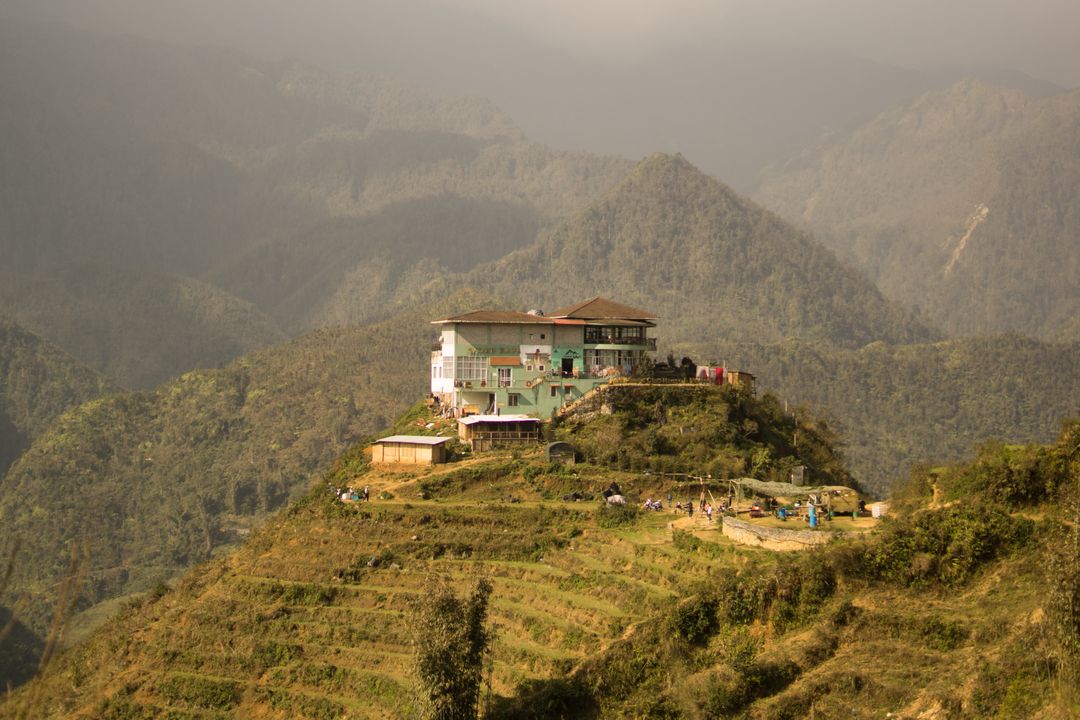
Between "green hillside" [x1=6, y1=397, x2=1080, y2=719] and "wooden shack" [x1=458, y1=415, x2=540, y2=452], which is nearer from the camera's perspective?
"green hillside" [x1=6, y1=397, x2=1080, y2=719]

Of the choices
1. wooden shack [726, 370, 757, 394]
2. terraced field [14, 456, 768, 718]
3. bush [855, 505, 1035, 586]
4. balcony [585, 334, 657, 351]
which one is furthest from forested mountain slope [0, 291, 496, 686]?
bush [855, 505, 1035, 586]

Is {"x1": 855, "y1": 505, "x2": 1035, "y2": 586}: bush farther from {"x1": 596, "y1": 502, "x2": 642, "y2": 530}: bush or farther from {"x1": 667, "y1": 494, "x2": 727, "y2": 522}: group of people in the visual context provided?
{"x1": 596, "y1": 502, "x2": 642, "y2": 530}: bush

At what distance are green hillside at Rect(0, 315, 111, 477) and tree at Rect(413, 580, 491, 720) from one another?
166m

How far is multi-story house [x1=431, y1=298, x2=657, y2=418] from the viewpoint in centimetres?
5722

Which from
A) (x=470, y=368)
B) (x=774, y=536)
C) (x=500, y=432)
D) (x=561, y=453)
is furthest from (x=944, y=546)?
(x=470, y=368)

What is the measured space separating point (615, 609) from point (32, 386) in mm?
173886

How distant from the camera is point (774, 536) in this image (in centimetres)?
3325

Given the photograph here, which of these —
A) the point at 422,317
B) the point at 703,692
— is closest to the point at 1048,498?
the point at 703,692

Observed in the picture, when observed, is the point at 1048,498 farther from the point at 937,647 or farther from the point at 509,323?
the point at 509,323

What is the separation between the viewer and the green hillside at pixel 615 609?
84.0 feet

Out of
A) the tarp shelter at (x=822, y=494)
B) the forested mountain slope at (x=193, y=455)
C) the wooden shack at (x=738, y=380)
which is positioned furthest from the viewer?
the forested mountain slope at (x=193, y=455)

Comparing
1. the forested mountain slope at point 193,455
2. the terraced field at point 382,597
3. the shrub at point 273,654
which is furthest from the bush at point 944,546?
the forested mountain slope at point 193,455

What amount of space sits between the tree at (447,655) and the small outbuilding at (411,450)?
19.8m

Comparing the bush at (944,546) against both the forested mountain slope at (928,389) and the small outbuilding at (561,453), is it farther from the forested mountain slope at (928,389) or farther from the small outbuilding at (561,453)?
the forested mountain slope at (928,389)
